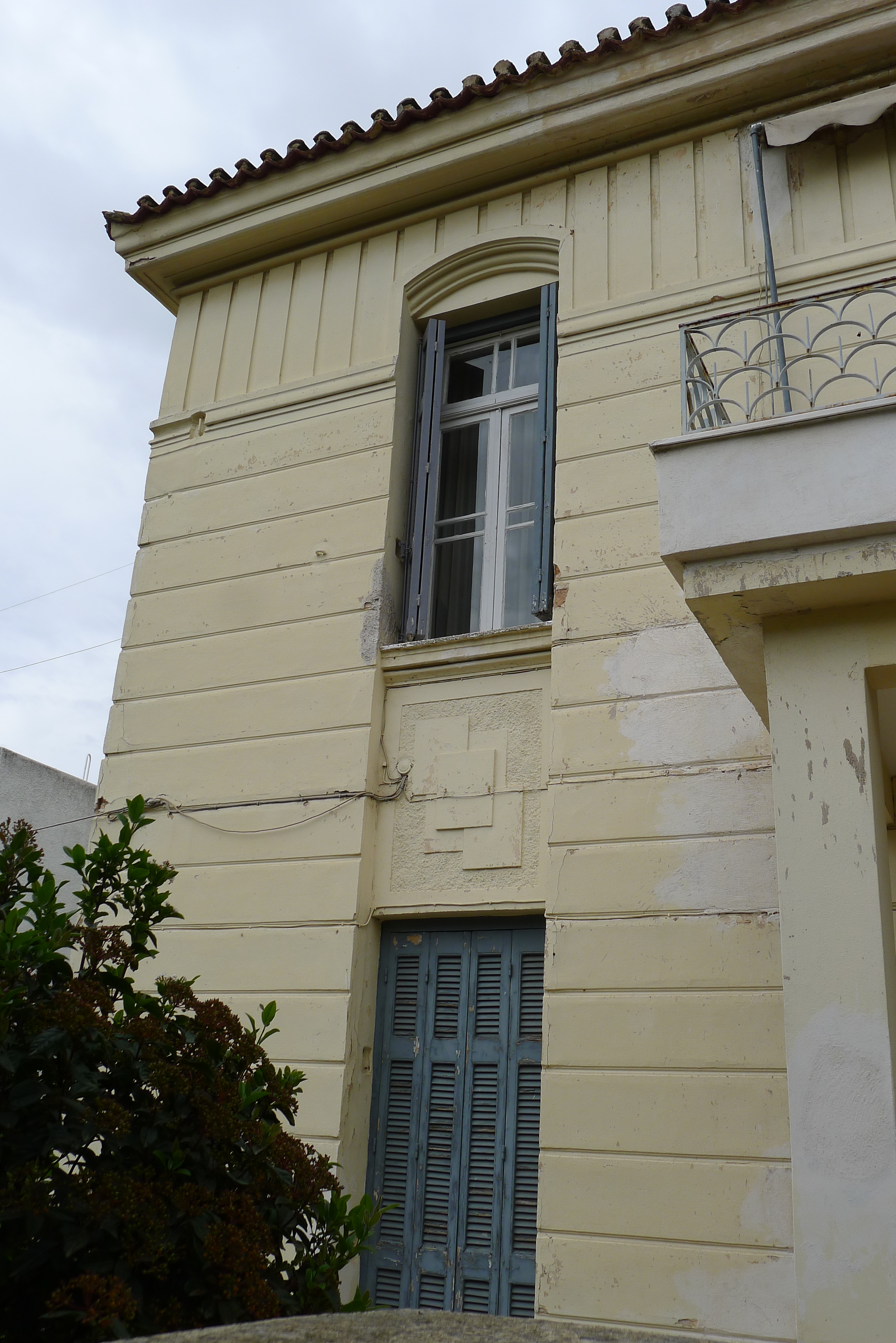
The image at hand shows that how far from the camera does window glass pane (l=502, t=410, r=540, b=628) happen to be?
22.8 ft

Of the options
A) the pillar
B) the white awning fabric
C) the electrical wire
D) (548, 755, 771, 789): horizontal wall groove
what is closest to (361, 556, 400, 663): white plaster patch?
A: the electrical wire

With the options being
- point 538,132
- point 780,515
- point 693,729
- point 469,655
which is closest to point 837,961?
point 780,515

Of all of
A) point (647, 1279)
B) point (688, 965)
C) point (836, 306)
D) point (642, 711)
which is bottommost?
point (647, 1279)

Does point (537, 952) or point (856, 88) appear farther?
point (856, 88)

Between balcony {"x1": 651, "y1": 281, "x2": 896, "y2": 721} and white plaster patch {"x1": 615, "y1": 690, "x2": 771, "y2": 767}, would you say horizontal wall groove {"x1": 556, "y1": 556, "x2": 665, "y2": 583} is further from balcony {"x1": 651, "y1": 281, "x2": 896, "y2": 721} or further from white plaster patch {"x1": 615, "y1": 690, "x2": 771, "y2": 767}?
balcony {"x1": 651, "y1": 281, "x2": 896, "y2": 721}

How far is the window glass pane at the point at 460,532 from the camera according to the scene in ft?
23.6

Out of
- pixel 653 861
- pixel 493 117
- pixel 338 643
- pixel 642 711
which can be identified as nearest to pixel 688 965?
pixel 653 861

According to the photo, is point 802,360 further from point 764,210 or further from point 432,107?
point 432,107

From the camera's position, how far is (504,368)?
7.69 meters

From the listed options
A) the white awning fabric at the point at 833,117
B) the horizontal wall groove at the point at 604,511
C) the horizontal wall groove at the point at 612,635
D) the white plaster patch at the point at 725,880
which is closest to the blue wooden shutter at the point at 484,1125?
the white plaster patch at the point at 725,880

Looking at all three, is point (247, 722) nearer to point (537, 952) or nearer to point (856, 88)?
point (537, 952)

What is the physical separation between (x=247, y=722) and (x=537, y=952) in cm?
232

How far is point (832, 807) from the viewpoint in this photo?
13.1 ft

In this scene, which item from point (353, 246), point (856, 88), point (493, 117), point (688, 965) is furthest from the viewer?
point (353, 246)
